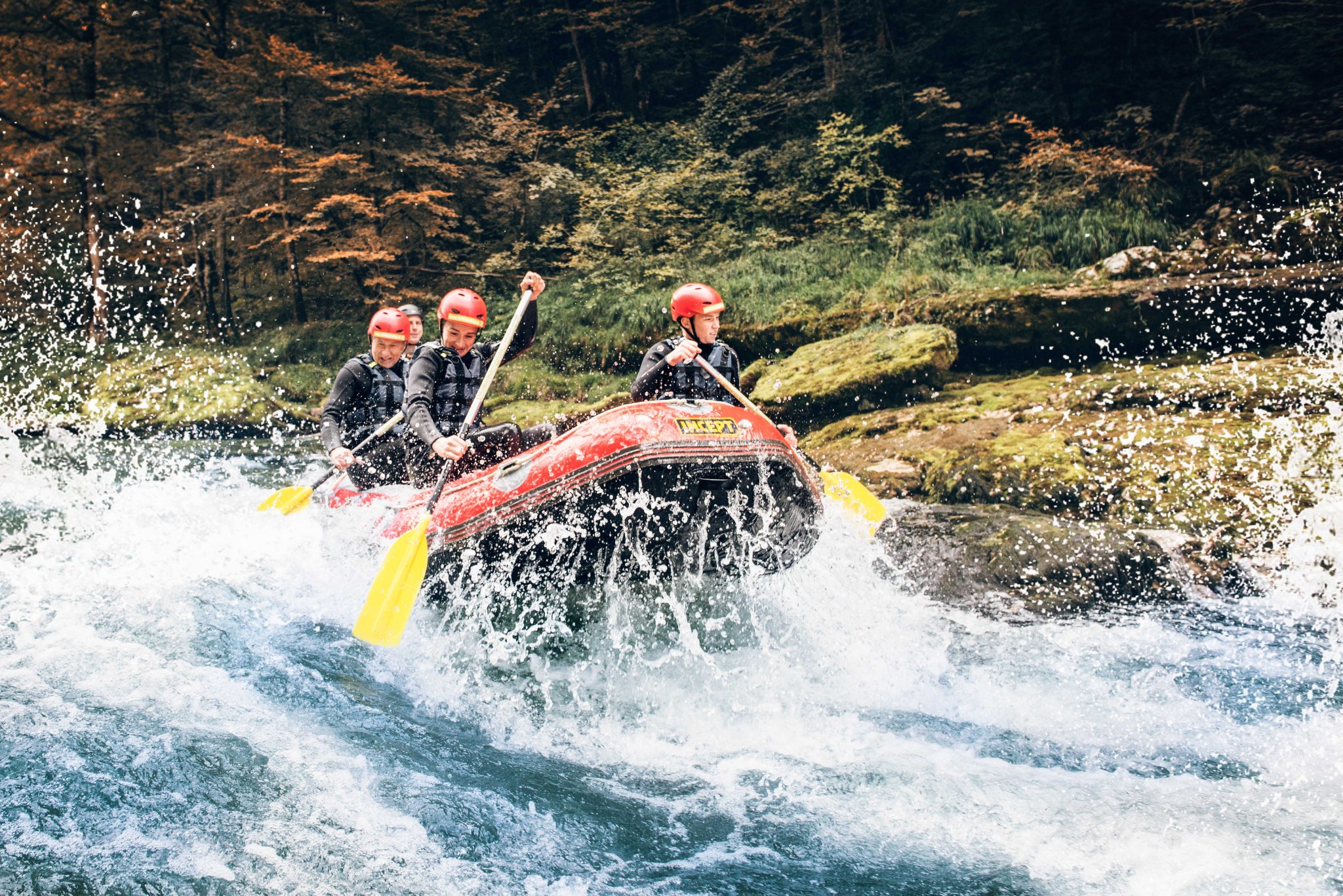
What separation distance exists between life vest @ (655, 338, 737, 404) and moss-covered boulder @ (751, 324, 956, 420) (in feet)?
13.9

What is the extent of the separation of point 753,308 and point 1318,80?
787 centimetres

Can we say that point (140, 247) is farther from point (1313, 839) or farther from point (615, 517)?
point (1313, 839)

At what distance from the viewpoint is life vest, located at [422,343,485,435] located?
5043 mm

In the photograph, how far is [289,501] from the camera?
19.4 feet

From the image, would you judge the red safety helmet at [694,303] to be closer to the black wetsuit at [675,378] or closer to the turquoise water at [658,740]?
the black wetsuit at [675,378]

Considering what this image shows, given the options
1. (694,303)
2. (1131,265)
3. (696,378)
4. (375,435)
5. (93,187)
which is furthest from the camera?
(93,187)

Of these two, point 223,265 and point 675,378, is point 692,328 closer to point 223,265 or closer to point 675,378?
point 675,378

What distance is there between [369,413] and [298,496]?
0.76 metres

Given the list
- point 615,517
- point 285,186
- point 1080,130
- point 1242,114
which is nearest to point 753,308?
point 1080,130

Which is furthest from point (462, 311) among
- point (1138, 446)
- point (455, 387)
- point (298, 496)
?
point (1138, 446)

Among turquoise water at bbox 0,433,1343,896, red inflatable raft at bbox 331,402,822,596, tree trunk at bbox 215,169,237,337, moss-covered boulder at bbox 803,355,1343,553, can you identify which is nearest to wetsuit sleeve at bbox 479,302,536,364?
red inflatable raft at bbox 331,402,822,596

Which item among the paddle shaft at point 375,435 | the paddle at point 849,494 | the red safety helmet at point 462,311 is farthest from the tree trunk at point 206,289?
the paddle at point 849,494

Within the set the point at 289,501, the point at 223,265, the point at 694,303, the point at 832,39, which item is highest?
the point at 832,39

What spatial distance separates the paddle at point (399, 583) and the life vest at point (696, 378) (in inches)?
42.4
